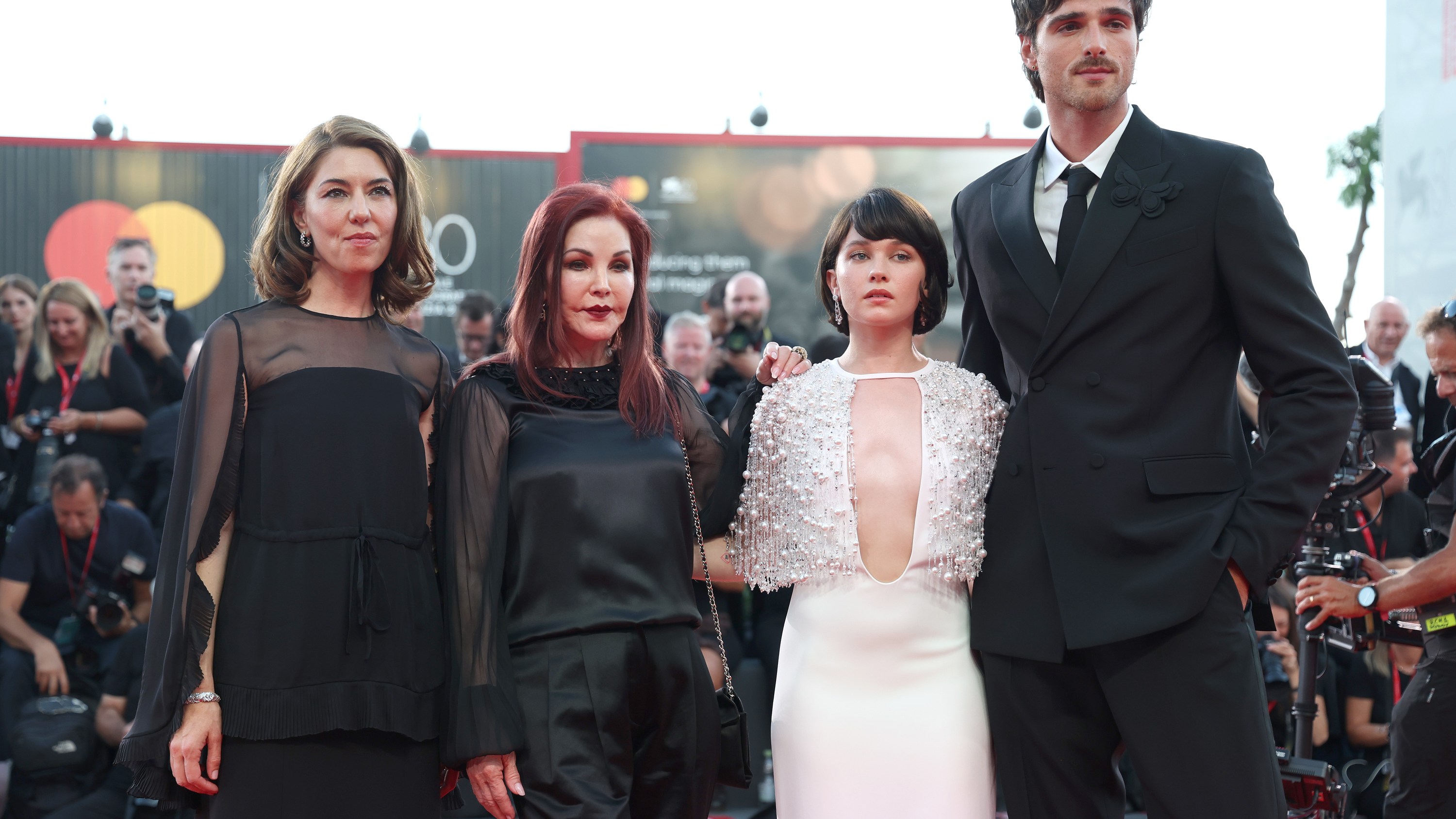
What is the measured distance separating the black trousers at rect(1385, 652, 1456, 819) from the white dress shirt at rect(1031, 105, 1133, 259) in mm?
2260

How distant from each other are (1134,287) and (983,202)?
0.45 m

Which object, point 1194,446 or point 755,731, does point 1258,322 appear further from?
point 755,731

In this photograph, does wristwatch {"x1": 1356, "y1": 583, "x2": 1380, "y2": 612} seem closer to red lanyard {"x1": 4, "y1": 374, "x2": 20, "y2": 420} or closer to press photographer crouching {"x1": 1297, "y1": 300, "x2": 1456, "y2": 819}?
press photographer crouching {"x1": 1297, "y1": 300, "x2": 1456, "y2": 819}

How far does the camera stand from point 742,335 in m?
5.81

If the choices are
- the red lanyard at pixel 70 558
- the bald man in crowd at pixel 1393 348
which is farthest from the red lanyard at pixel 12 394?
the bald man in crowd at pixel 1393 348

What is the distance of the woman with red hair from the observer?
7.72 ft

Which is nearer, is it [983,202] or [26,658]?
[983,202]

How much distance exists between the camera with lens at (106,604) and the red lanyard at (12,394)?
1171 millimetres

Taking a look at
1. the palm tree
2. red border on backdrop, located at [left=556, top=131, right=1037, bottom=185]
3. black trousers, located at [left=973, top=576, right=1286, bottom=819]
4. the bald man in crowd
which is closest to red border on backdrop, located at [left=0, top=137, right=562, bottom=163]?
red border on backdrop, located at [left=556, top=131, right=1037, bottom=185]

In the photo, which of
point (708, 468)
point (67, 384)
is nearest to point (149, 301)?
point (67, 384)

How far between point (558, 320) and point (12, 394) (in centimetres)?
456

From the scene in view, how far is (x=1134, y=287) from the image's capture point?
7.50ft

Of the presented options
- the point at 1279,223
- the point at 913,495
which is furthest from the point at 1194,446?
the point at 913,495

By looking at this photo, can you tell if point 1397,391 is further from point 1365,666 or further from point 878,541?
point 878,541
